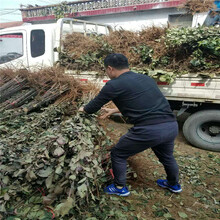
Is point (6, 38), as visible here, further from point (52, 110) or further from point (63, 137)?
point (63, 137)

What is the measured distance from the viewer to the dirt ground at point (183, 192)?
220cm

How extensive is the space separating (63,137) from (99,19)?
40.3ft

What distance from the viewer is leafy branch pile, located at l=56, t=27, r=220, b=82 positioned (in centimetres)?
342

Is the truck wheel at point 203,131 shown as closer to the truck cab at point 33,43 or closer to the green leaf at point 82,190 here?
the green leaf at point 82,190

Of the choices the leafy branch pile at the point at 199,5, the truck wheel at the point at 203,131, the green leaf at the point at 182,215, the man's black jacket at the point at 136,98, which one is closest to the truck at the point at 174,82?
the truck wheel at the point at 203,131

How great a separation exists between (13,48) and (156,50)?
3602 mm

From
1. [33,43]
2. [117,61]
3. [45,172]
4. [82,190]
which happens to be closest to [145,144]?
[82,190]

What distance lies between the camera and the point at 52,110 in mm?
3400

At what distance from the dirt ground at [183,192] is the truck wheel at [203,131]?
23cm

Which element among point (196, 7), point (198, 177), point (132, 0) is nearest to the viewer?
point (198, 177)

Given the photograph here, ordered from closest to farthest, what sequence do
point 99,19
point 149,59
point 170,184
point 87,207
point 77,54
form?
point 87,207 → point 170,184 → point 149,59 → point 77,54 → point 99,19

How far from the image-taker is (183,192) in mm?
2602

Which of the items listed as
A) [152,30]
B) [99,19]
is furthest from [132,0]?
[152,30]

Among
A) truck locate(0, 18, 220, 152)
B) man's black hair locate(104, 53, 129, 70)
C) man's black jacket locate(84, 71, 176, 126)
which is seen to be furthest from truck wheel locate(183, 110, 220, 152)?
man's black hair locate(104, 53, 129, 70)
